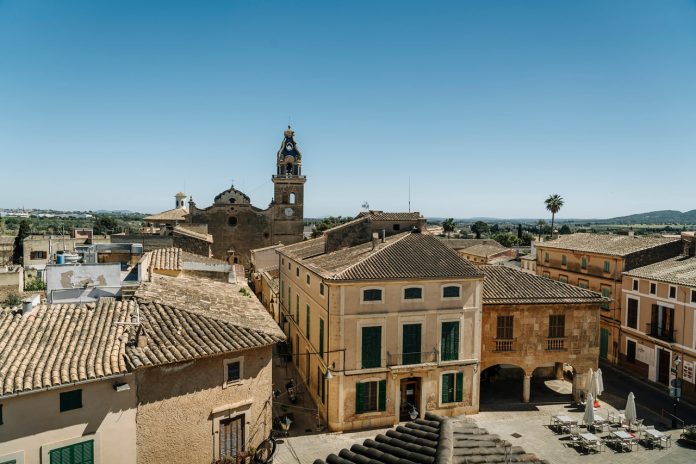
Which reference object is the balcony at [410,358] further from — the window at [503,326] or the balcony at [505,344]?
the window at [503,326]

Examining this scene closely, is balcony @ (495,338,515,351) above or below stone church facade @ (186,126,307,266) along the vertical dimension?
below

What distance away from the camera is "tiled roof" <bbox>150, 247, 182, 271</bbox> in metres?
25.9

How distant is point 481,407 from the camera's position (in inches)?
1052

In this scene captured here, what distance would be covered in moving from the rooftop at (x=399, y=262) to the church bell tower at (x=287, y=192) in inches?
1521

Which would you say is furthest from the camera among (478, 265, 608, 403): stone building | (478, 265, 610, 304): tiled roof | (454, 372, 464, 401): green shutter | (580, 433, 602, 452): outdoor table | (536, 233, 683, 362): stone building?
(536, 233, 683, 362): stone building

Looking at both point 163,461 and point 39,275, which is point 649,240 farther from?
point 39,275

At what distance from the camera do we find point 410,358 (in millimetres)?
24062

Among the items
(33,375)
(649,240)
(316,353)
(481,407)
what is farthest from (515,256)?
(33,375)

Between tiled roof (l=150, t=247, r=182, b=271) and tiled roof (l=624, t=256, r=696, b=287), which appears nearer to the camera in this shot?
tiled roof (l=150, t=247, r=182, b=271)

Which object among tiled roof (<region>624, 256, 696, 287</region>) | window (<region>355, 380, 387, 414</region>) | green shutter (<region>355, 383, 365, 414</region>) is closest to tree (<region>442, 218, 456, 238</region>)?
tiled roof (<region>624, 256, 696, 287</region>)

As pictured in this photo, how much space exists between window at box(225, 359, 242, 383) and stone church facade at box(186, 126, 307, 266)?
49.8 meters

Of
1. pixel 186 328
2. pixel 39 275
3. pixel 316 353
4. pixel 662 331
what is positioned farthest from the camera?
pixel 39 275

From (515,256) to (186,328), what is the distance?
5655cm

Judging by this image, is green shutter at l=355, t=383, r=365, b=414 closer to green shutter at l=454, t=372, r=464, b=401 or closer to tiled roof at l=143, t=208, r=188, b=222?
green shutter at l=454, t=372, r=464, b=401
